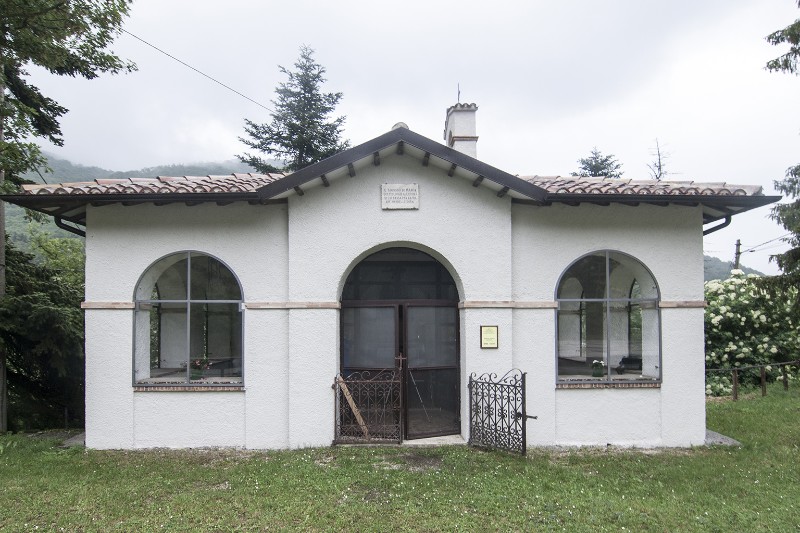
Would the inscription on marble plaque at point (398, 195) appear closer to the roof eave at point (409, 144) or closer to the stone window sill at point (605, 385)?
the roof eave at point (409, 144)

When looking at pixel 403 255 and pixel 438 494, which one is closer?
pixel 438 494

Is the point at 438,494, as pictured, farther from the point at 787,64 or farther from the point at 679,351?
the point at 787,64

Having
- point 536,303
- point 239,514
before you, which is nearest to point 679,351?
point 536,303

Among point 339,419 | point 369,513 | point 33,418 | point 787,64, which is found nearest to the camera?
point 369,513

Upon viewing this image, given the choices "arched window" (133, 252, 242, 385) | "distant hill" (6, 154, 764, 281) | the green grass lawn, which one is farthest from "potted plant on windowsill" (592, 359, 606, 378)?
"arched window" (133, 252, 242, 385)

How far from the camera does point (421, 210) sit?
7.17 metres

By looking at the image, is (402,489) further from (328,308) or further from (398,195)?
(398,195)

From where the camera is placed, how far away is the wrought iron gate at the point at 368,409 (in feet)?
23.0

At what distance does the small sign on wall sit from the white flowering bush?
8600 millimetres

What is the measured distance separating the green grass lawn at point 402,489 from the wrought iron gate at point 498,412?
0.23 metres

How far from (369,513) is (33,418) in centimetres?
805

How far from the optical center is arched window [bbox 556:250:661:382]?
24.6 feet

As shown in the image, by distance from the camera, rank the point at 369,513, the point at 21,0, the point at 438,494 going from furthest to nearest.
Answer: the point at 21,0 < the point at 438,494 < the point at 369,513

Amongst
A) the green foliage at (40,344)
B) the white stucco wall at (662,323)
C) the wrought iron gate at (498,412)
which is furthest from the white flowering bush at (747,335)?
the green foliage at (40,344)
